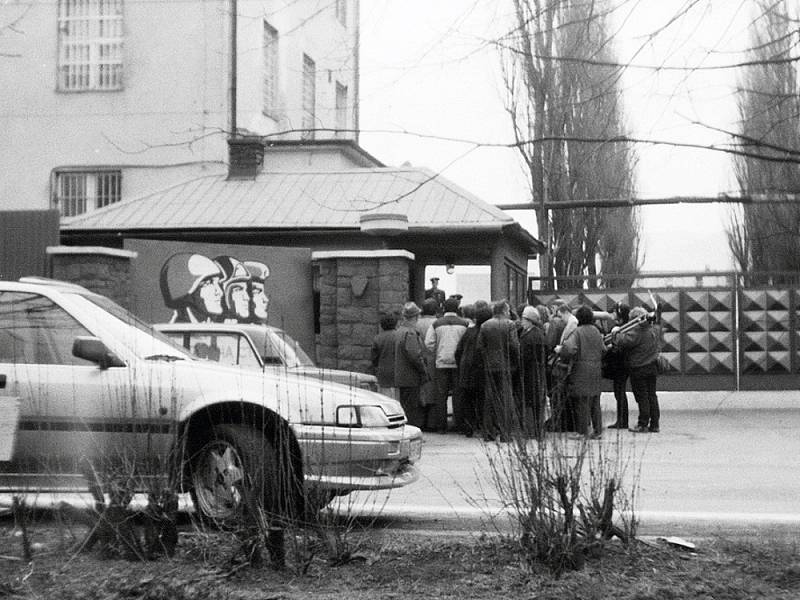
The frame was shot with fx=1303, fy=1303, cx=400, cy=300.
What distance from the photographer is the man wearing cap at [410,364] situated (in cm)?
1725

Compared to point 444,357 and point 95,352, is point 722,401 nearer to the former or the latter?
point 444,357

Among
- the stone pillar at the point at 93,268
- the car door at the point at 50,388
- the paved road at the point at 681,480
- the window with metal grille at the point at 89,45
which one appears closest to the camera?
the car door at the point at 50,388

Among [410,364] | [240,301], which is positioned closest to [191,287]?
[240,301]

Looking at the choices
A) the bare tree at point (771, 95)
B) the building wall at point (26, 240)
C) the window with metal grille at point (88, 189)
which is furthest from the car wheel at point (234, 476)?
the window with metal grille at point (88, 189)

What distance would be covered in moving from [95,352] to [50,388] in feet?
1.52

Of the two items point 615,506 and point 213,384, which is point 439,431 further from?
point 615,506

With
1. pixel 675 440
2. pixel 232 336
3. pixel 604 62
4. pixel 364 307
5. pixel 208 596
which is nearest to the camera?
pixel 208 596

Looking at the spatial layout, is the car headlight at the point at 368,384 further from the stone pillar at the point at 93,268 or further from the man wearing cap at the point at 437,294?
the stone pillar at the point at 93,268

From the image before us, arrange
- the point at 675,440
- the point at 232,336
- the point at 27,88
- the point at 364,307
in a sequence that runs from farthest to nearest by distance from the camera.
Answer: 1. the point at 27,88
2. the point at 364,307
3. the point at 675,440
4. the point at 232,336

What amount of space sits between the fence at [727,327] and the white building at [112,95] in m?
9.78

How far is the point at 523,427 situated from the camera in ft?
22.2

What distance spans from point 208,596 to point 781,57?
3904mm

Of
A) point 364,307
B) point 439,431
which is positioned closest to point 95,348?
point 439,431

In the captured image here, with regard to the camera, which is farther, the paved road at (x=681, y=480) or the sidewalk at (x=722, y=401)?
the sidewalk at (x=722, y=401)
